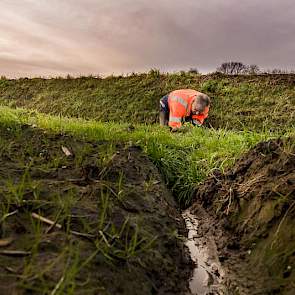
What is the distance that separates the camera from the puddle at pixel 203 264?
2.21 metres

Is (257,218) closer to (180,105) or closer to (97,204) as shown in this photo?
(97,204)

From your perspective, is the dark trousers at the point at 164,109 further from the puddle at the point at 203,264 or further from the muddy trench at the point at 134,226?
the puddle at the point at 203,264

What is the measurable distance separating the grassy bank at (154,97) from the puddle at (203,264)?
856 centimetres

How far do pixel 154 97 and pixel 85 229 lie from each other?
1277 cm

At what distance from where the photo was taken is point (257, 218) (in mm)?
2508

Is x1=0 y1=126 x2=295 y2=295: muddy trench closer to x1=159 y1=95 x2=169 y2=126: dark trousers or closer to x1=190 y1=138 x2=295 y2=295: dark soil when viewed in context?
x1=190 y1=138 x2=295 y2=295: dark soil

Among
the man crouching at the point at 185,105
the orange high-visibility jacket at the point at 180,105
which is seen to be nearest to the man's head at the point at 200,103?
the man crouching at the point at 185,105

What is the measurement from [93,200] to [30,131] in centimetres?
195

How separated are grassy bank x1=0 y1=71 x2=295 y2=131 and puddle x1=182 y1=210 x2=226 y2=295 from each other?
856cm

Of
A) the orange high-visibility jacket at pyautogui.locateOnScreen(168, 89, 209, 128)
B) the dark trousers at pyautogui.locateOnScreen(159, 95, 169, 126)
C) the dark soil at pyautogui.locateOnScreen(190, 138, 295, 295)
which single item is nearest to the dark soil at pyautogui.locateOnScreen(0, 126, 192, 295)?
the dark soil at pyautogui.locateOnScreen(190, 138, 295, 295)

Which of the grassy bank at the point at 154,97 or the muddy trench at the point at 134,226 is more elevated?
the grassy bank at the point at 154,97

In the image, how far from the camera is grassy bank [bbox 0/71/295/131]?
1238cm

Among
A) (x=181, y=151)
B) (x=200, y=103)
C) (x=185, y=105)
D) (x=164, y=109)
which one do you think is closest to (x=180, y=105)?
(x=185, y=105)

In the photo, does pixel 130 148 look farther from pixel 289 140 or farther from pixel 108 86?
pixel 108 86
